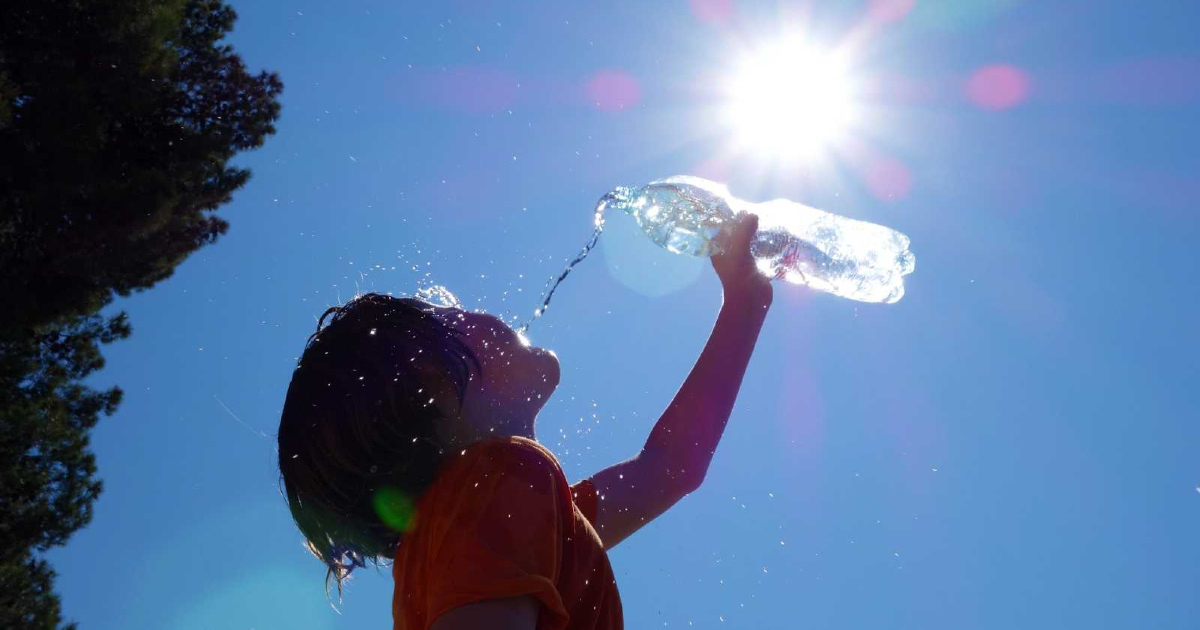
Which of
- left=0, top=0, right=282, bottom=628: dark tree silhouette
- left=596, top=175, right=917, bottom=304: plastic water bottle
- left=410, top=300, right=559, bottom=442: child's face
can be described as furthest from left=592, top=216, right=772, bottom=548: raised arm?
left=0, top=0, right=282, bottom=628: dark tree silhouette

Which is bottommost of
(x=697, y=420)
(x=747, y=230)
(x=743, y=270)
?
(x=697, y=420)

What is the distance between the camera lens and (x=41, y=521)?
8195mm

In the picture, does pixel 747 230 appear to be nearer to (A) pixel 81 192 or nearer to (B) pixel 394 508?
(B) pixel 394 508

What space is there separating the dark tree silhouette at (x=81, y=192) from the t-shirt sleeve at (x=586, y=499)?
6438 mm

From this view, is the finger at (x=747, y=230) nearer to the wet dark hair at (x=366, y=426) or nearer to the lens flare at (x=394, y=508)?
the wet dark hair at (x=366, y=426)

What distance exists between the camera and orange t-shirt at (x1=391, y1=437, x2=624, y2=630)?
4.33 feet

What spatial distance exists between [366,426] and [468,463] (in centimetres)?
40

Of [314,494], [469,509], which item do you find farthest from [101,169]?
[469,509]

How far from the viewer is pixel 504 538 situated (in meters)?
1.37

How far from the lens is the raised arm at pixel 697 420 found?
7.64 feet

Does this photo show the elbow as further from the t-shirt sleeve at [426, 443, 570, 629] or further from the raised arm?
the t-shirt sleeve at [426, 443, 570, 629]

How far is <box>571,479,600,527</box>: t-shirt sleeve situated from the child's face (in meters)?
0.20

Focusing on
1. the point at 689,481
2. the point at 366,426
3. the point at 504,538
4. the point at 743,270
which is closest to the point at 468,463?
the point at 504,538

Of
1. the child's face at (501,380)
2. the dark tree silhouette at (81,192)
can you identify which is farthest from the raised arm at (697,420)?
the dark tree silhouette at (81,192)
